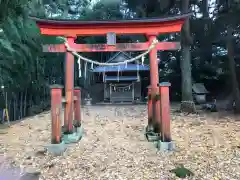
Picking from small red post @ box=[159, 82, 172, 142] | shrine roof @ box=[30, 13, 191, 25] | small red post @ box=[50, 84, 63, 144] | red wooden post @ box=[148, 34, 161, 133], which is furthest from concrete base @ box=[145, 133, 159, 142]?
shrine roof @ box=[30, 13, 191, 25]

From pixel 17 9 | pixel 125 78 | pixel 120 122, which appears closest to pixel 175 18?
pixel 17 9

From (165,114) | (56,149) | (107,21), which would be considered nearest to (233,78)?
(165,114)

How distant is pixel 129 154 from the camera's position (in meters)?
5.71

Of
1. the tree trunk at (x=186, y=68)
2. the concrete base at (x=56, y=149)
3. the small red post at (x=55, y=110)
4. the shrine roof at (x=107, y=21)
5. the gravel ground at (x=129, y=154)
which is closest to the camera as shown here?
the gravel ground at (x=129, y=154)

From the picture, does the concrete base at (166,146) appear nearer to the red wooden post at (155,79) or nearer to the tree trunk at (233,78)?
the red wooden post at (155,79)

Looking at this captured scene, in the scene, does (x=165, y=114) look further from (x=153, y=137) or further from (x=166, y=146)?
(x=153, y=137)

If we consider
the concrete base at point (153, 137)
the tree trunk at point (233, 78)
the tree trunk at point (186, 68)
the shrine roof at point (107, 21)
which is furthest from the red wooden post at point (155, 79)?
the tree trunk at point (233, 78)

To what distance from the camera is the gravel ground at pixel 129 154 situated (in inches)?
185

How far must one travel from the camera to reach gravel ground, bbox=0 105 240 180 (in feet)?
15.4

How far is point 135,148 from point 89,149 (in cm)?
108

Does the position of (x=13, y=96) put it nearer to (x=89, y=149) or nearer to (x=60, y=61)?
(x=60, y=61)

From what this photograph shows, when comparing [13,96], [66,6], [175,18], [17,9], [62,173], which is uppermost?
[66,6]

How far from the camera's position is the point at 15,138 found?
25.4 ft

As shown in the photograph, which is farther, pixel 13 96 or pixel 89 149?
pixel 13 96
